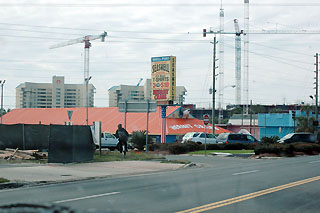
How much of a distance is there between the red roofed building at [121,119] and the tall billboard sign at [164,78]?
3855mm

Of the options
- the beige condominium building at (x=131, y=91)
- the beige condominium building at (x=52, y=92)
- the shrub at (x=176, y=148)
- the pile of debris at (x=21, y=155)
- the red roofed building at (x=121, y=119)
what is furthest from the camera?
the beige condominium building at (x=131, y=91)

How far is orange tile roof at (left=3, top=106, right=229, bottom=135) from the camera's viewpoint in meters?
52.1

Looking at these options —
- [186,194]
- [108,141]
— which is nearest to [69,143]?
[186,194]

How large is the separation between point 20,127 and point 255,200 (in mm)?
20163

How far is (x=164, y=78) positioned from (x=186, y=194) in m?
49.3

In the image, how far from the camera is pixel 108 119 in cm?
5881

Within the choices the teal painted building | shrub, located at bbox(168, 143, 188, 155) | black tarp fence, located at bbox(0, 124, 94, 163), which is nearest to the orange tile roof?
shrub, located at bbox(168, 143, 188, 155)

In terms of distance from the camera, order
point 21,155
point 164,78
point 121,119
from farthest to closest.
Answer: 1. point 164,78
2. point 121,119
3. point 21,155

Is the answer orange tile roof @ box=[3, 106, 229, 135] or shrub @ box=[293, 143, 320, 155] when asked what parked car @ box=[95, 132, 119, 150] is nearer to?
orange tile roof @ box=[3, 106, 229, 135]

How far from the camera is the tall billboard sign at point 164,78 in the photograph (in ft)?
196

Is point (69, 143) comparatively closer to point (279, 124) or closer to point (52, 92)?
point (279, 124)

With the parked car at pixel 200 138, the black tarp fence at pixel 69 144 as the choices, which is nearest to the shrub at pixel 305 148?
the parked car at pixel 200 138

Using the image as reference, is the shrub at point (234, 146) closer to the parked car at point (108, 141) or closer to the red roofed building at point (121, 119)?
the parked car at point (108, 141)

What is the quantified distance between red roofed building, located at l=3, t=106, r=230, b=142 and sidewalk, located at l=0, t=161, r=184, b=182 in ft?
86.7
